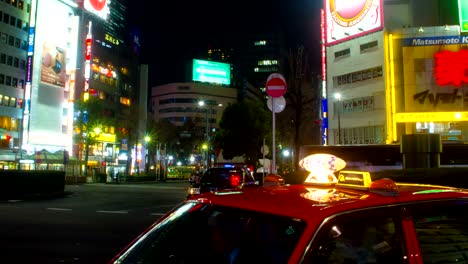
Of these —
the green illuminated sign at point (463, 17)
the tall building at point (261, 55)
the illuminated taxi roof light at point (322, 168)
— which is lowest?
the illuminated taxi roof light at point (322, 168)

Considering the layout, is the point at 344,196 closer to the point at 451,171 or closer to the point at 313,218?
the point at 313,218

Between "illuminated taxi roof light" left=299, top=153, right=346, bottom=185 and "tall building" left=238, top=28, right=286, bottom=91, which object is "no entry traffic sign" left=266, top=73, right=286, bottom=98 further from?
"tall building" left=238, top=28, right=286, bottom=91

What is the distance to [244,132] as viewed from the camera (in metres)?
48.3

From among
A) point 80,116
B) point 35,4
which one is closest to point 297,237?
point 80,116

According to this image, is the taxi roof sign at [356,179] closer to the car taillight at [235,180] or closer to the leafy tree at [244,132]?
the car taillight at [235,180]

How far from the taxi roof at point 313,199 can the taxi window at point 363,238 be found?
0.06 m

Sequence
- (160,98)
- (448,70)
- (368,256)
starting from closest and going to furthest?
(368,256) < (448,70) < (160,98)

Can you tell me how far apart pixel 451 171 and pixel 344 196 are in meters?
10.1

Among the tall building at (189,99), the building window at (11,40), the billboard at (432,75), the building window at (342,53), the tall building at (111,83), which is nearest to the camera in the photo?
the billboard at (432,75)

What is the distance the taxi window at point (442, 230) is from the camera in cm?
276

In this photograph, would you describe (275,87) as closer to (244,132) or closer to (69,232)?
(69,232)

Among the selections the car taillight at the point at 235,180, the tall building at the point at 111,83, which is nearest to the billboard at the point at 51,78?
the tall building at the point at 111,83

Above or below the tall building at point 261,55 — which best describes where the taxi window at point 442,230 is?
below

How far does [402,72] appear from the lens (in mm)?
39938
